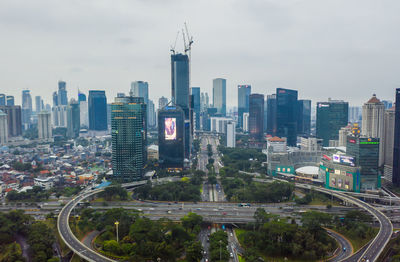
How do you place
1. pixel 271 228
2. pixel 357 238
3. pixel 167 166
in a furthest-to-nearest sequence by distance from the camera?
pixel 167 166
pixel 357 238
pixel 271 228

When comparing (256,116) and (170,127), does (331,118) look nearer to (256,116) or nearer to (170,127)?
(256,116)

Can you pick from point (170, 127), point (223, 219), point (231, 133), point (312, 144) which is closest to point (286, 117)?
point (231, 133)

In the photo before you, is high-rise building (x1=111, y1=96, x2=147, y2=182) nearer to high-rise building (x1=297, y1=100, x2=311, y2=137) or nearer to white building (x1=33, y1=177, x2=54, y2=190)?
white building (x1=33, y1=177, x2=54, y2=190)

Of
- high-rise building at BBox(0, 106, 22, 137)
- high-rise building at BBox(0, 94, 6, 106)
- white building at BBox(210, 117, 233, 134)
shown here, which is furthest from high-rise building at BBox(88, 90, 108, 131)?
white building at BBox(210, 117, 233, 134)

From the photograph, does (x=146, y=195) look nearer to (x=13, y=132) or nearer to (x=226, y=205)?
(x=226, y=205)

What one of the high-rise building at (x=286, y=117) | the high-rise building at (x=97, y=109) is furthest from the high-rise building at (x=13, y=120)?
the high-rise building at (x=286, y=117)

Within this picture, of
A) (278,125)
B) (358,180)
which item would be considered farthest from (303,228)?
(278,125)

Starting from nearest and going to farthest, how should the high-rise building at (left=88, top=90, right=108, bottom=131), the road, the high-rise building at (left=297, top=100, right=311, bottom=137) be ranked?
the road, the high-rise building at (left=297, top=100, right=311, bottom=137), the high-rise building at (left=88, top=90, right=108, bottom=131)
